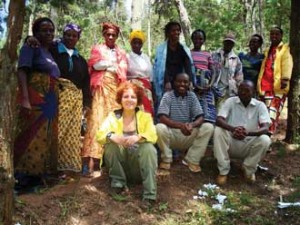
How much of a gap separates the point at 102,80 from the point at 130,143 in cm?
126

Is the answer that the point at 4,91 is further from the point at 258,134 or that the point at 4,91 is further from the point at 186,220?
the point at 258,134

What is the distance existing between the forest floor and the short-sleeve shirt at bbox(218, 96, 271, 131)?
0.70 metres

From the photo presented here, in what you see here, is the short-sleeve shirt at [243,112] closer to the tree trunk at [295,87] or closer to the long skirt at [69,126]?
the tree trunk at [295,87]

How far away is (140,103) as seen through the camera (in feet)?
16.9

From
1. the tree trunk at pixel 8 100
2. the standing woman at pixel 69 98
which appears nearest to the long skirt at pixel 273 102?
the standing woman at pixel 69 98

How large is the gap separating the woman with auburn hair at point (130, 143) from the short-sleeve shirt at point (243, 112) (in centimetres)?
125

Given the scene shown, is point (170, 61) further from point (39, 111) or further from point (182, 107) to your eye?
point (39, 111)

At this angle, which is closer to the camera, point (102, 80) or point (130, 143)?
point (130, 143)

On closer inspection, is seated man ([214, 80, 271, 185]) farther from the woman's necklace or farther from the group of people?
the woman's necklace

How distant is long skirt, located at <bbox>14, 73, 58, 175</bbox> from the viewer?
4.97 m

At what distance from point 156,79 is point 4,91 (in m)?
2.67

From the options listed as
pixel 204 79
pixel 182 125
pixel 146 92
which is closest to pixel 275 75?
pixel 204 79

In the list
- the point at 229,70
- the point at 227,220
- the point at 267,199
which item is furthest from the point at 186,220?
the point at 229,70

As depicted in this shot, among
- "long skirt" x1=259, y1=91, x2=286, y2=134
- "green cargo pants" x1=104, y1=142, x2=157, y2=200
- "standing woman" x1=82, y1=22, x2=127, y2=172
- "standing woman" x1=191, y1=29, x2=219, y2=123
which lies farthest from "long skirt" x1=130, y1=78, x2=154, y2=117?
"long skirt" x1=259, y1=91, x2=286, y2=134
